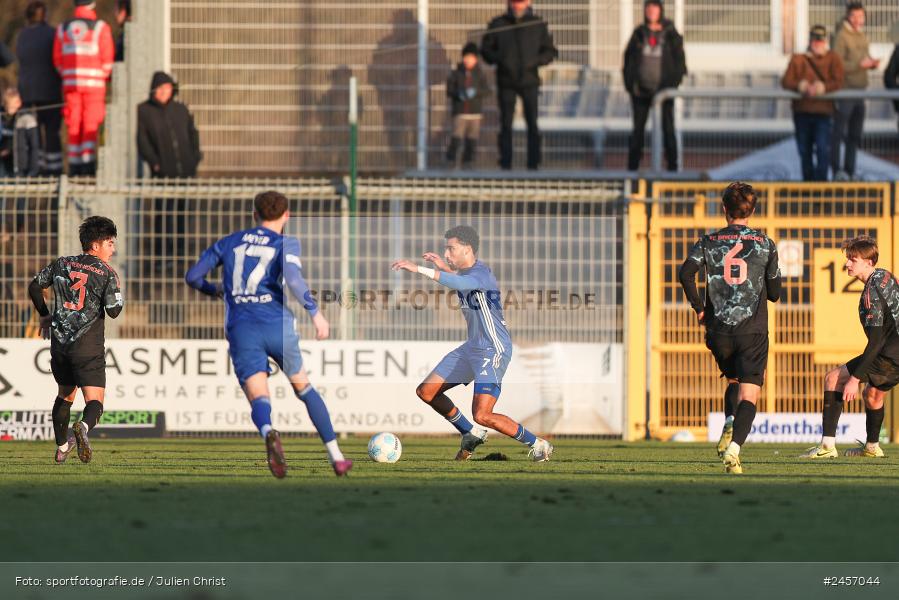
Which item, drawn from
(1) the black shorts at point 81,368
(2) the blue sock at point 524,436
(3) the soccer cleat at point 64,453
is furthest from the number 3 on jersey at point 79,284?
(2) the blue sock at point 524,436

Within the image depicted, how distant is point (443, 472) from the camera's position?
11297 mm

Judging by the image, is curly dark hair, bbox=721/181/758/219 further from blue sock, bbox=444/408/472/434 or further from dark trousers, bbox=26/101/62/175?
dark trousers, bbox=26/101/62/175

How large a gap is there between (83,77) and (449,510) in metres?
11.9

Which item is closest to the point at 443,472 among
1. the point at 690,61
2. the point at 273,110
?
the point at 273,110

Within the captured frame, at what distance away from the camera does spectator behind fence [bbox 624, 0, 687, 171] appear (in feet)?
63.3

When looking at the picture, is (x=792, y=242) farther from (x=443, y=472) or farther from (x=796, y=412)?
(x=443, y=472)

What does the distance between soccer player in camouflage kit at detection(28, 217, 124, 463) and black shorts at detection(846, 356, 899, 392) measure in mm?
5801

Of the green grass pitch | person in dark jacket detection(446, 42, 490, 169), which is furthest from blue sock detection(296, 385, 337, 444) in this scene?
person in dark jacket detection(446, 42, 490, 169)

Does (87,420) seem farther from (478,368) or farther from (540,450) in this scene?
(540,450)

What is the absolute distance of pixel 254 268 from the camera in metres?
10.3

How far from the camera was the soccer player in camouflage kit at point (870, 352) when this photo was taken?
43.0ft

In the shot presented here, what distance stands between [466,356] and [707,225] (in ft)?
16.6

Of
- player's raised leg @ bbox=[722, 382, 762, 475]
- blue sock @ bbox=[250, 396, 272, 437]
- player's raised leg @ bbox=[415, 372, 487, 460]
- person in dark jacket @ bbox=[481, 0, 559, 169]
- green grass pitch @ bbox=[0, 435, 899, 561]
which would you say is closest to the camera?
green grass pitch @ bbox=[0, 435, 899, 561]

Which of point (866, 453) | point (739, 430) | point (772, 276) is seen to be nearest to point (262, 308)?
point (739, 430)
